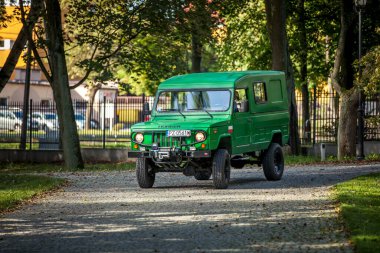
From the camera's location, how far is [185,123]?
19.5 m

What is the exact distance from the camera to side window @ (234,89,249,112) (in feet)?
66.6

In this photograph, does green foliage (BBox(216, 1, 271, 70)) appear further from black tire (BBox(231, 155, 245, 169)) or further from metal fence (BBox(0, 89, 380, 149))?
black tire (BBox(231, 155, 245, 169))

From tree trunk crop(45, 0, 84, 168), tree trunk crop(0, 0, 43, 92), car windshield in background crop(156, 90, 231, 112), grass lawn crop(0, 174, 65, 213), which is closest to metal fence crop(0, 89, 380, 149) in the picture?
tree trunk crop(45, 0, 84, 168)

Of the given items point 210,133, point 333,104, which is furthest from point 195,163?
point 333,104

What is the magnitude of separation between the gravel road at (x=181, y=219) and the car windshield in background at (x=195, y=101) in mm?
1701

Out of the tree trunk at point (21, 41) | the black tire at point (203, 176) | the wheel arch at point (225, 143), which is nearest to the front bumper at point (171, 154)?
the wheel arch at point (225, 143)

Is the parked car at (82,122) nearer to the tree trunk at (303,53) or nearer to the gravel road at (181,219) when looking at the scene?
the tree trunk at (303,53)

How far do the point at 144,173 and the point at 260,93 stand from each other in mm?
3367

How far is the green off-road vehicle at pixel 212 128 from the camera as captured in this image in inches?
761

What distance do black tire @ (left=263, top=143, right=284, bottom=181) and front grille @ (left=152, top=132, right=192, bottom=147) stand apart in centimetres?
319

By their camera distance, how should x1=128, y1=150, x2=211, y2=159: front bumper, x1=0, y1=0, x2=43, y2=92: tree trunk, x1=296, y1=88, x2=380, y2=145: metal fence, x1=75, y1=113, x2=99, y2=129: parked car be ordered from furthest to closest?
x1=75, y1=113, x2=99, y2=129: parked car → x1=296, y1=88, x2=380, y2=145: metal fence → x1=0, y1=0, x2=43, y2=92: tree trunk → x1=128, y1=150, x2=211, y2=159: front bumper

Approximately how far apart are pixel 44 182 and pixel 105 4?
12.0 meters

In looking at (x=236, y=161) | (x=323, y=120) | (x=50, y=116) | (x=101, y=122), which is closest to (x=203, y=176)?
(x=236, y=161)

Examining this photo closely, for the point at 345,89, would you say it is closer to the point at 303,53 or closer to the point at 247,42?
the point at 303,53
